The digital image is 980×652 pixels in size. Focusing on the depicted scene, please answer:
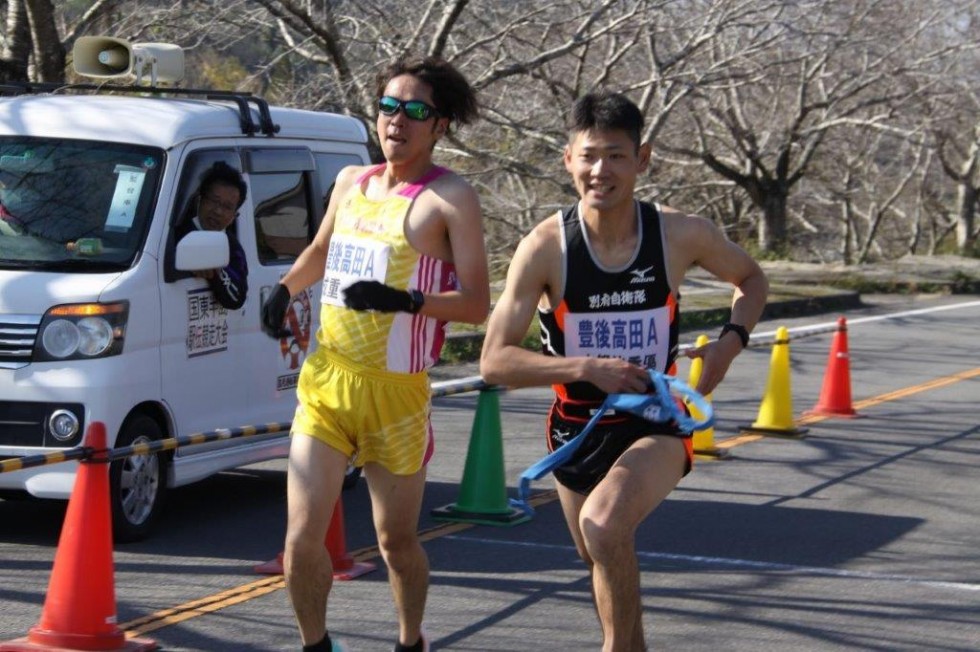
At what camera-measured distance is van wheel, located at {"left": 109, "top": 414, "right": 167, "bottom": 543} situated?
7625 millimetres

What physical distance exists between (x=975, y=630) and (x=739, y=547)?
1.69 m

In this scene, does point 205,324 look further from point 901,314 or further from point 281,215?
point 901,314

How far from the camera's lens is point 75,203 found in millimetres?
8109

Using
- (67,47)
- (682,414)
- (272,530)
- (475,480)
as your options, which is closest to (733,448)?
(475,480)

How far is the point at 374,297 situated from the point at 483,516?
12.7ft

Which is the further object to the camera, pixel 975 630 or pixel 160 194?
pixel 160 194

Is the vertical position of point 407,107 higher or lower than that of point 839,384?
higher

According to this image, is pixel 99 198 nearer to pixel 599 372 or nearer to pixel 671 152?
pixel 599 372

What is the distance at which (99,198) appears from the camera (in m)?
8.12

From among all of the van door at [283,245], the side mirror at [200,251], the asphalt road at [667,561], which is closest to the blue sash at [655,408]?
the asphalt road at [667,561]

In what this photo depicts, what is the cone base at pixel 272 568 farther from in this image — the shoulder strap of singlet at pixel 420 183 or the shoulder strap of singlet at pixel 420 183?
the shoulder strap of singlet at pixel 420 183

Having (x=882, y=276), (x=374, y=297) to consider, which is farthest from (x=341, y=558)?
(x=882, y=276)

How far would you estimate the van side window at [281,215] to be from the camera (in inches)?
351

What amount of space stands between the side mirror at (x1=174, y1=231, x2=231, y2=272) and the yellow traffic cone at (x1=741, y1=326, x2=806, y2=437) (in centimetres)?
517
